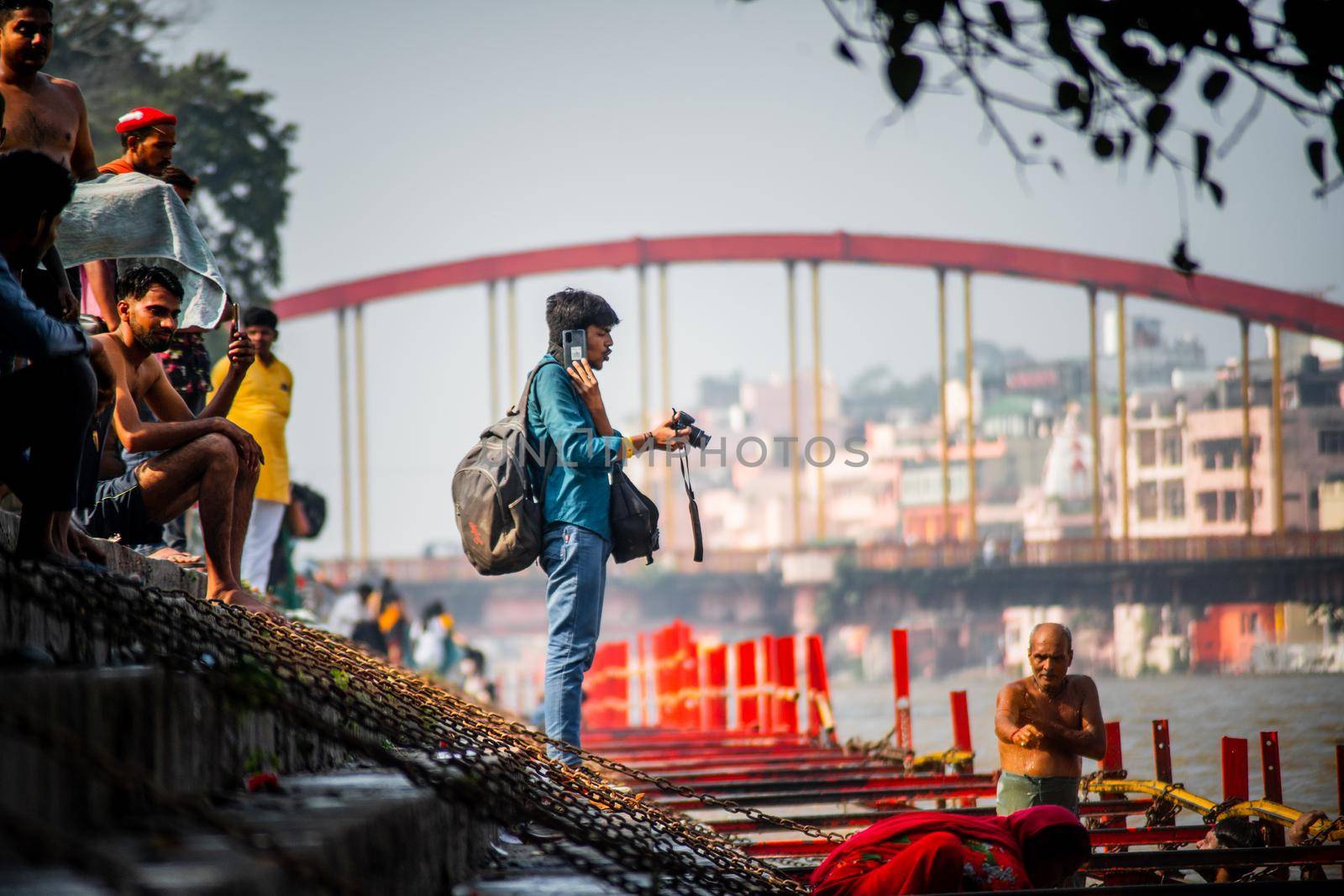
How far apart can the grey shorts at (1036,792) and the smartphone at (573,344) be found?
5.42 ft

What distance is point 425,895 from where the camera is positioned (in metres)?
2.84

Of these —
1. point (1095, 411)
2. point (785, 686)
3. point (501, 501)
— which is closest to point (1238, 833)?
point (501, 501)

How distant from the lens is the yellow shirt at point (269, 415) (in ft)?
22.0

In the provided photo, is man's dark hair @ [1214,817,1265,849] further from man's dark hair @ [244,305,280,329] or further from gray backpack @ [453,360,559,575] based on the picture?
man's dark hair @ [244,305,280,329]

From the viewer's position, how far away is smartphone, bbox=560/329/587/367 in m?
4.92

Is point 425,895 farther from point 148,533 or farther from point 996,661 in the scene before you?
point 996,661

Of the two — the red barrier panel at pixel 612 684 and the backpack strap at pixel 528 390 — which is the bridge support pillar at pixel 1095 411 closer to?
the red barrier panel at pixel 612 684

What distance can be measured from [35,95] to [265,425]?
8.20 ft

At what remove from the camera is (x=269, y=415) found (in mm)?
6762

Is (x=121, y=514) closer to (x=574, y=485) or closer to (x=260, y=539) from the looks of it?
(x=574, y=485)

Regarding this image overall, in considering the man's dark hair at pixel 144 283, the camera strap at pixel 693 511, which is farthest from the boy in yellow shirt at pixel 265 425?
the man's dark hair at pixel 144 283

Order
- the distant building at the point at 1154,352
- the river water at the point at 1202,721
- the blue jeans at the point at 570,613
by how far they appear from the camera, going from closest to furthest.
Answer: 1. the blue jeans at the point at 570,613
2. the river water at the point at 1202,721
3. the distant building at the point at 1154,352

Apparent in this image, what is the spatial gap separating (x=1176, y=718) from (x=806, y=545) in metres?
30.5

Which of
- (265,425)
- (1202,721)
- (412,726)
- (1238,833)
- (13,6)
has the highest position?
(13,6)
